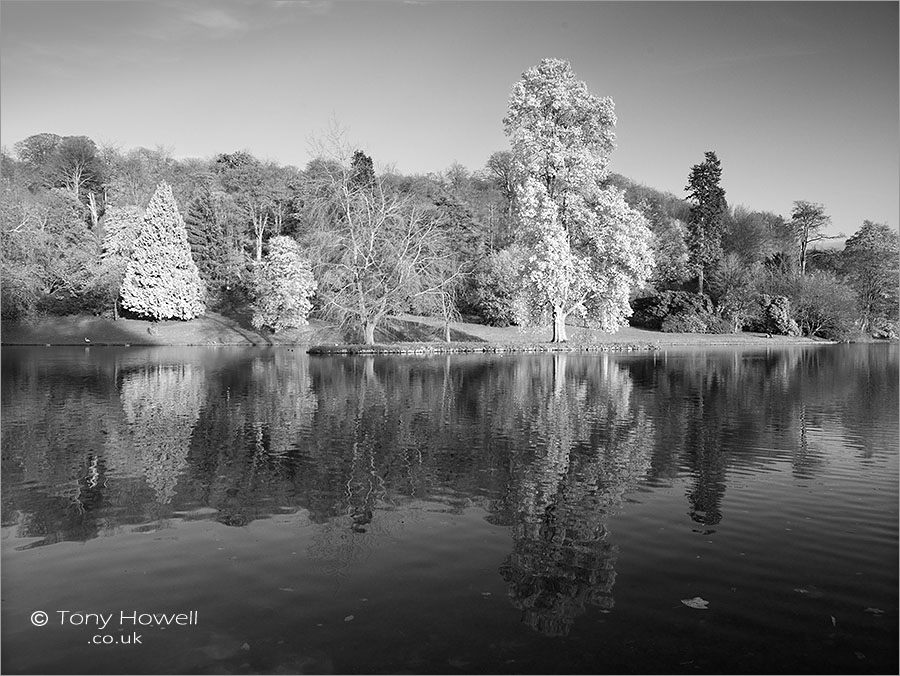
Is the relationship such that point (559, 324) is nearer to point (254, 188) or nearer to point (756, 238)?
point (254, 188)

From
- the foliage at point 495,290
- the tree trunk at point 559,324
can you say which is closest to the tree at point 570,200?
the tree trunk at point 559,324

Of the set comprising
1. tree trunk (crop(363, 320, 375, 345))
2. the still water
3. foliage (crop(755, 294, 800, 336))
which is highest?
foliage (crop(755, 294, 800, 336))

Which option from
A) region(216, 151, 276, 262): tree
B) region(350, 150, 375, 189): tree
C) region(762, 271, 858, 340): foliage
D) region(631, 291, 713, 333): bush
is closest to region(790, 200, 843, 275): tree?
region(762, 271, 858, 340): foliage

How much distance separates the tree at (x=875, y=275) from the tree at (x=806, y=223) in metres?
4.24

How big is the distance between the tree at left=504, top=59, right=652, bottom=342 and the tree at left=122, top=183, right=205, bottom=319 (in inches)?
1092

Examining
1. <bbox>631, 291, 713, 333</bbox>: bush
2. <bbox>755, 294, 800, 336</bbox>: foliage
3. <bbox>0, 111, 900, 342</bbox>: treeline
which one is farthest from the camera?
<bbox>755, 294, 800, 336</bbox>: foliage

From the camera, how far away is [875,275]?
68562mm

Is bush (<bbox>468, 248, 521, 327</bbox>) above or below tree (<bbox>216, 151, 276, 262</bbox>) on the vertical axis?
below

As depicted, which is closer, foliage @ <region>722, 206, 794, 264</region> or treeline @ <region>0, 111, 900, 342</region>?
treeline @ <region>0, 111, 900, 342</region>

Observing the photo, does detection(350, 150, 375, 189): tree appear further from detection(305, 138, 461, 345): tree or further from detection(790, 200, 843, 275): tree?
detection(790, 200, 843, 275): tree

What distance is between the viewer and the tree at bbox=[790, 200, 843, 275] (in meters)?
75.0

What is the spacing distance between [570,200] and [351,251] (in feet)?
45.3

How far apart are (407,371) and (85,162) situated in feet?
184

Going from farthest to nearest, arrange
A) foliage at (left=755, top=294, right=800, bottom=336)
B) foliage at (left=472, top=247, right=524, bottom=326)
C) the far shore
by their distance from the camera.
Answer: foliage at (left=755, top=294, right=800, bottom=336) < foliage at (left=472, top=247, right=524, bottom=326) < the far shore
